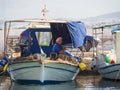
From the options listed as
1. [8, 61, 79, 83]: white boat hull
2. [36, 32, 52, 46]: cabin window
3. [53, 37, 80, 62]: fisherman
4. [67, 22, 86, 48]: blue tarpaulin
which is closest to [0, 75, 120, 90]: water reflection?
[8, 61, 79, 83]: white boat hull

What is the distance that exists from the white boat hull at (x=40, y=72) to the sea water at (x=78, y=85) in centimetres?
39

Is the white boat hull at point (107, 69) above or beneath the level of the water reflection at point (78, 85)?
above

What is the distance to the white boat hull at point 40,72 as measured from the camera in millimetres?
25656

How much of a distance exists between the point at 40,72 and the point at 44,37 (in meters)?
4.89

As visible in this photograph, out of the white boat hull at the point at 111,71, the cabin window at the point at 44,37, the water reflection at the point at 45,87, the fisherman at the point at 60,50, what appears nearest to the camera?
the water reflection at the point at 45,87

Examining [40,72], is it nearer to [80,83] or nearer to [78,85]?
[78,85]

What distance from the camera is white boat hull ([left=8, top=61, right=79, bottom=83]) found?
25.7 m

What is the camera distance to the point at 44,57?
2545cm

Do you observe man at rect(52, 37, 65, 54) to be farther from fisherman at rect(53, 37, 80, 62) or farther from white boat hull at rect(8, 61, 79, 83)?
white boat hull at rect(8, 61, 79, 83)

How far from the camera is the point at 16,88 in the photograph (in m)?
24.9

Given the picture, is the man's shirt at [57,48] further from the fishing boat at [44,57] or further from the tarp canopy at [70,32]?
the tarp canopy at [70,32]

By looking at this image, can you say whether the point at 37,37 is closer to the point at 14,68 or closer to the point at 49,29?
the point at 49,29

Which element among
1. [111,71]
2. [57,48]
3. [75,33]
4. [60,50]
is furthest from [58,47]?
[111,71]

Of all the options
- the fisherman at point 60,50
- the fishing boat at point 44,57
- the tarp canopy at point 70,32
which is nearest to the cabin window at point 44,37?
the fishing boat at point 44,57
